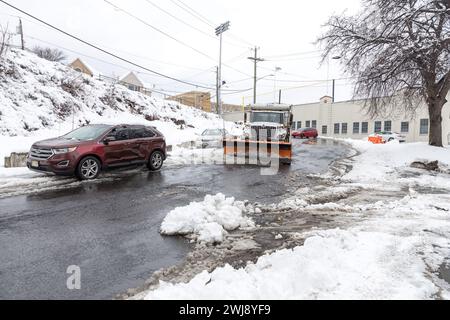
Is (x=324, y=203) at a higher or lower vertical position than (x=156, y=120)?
lower

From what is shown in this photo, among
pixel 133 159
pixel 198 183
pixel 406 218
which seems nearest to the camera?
pixel 406 218

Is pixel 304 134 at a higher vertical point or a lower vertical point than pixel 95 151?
higher

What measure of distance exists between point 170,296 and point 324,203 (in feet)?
18.9

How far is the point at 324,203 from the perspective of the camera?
27.6 feet

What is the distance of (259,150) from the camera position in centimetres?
1672

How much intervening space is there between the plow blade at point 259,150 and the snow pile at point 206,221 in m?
9.80

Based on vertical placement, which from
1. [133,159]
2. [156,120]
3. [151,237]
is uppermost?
[156,120]

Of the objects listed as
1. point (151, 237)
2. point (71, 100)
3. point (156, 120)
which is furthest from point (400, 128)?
point (151, 237)

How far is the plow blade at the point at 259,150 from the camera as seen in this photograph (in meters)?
16.4

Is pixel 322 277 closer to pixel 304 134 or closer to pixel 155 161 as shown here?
pixel 155 161

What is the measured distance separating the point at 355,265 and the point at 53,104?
22110 mm

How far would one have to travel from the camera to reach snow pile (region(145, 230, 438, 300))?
354 centimetres

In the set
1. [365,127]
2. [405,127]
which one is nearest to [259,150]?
[405,127]
